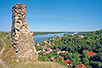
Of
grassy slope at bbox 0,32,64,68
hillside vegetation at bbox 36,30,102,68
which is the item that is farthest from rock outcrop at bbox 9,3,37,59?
hillside vegetation at bbox 36,30,102,68

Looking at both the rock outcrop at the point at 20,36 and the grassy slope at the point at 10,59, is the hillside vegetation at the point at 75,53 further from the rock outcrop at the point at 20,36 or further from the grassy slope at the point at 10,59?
the grassy slope at the point at 10,59

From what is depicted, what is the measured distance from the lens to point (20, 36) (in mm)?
4688

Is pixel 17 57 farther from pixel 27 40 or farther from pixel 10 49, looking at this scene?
pixel 27 40

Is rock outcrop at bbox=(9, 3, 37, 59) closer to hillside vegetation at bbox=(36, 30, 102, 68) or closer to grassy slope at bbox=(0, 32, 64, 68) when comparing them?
grassy slope at bbox=(0, 32, 64, 68)

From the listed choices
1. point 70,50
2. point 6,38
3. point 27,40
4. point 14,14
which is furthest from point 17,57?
point 70,50

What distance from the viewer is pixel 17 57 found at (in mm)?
4430

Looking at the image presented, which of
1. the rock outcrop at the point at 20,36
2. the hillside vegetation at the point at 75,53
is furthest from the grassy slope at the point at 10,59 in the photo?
the hillside vegetation at the point at 75,53

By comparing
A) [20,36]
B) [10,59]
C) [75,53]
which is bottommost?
[75,53]

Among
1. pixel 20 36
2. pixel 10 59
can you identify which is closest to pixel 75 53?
pixel 20 36

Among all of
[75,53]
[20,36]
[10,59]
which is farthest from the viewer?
[75,53]

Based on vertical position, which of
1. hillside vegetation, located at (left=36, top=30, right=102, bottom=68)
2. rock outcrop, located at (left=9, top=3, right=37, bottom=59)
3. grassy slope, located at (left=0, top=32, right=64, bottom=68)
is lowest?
hillside vegetation, located at (left=36, top=30, right=102, bottom=68)

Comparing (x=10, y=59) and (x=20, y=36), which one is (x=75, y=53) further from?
(x=10, y=59)

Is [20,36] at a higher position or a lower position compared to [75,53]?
higher

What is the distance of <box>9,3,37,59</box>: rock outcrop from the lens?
4598 millimetres
